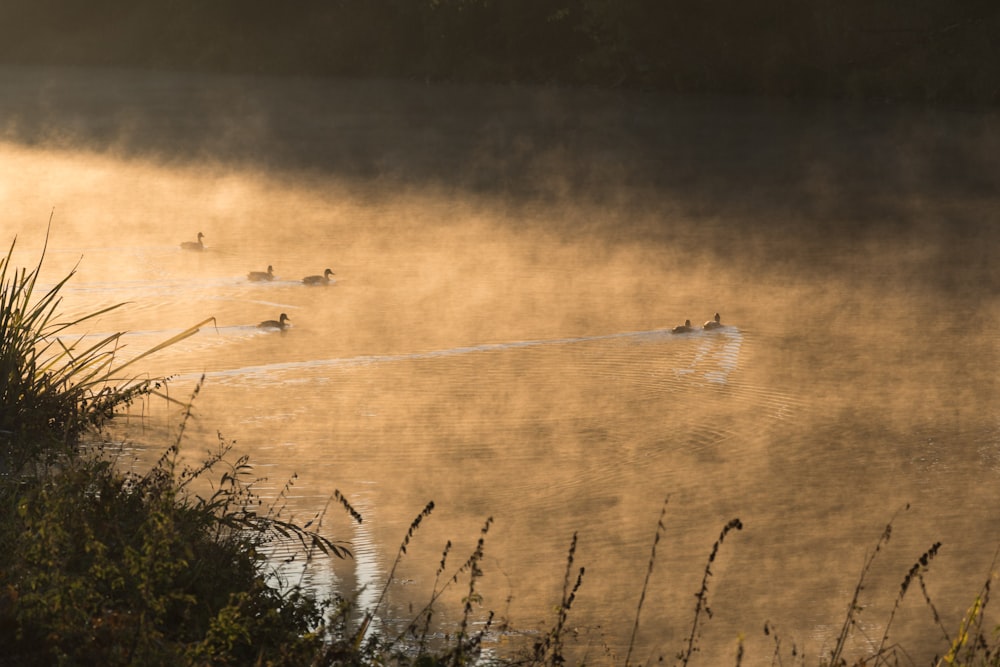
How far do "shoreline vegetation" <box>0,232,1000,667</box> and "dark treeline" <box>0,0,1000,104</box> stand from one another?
21.7m

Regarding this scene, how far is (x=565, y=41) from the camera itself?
104 ft

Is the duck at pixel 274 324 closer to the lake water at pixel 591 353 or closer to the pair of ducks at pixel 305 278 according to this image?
the lake water at pixel 591 353

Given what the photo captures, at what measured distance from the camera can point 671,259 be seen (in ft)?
38.7

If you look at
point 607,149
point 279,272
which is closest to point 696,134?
point 607,149

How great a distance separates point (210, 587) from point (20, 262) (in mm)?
A: 7754

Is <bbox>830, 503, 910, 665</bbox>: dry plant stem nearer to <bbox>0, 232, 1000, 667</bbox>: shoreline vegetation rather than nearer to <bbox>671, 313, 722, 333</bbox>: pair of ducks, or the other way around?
<bbox>0, 232, 1000, 667</bbox>: shoreline vegetation

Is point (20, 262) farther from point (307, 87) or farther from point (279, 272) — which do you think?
point (307, 87)

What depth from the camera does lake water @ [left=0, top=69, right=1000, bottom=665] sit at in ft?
17.9

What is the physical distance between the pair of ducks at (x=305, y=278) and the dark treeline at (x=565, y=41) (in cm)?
1706

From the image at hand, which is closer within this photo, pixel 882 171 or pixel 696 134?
pixel 882 171

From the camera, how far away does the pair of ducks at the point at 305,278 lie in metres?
10.8

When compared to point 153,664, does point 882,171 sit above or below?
above

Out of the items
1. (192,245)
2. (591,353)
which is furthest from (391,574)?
(192,245)

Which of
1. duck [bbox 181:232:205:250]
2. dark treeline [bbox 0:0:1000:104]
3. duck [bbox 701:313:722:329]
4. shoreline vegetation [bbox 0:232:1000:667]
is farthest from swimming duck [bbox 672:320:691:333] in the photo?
dark treeline [bbox 0:0:1000:104]
